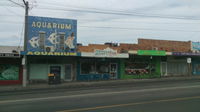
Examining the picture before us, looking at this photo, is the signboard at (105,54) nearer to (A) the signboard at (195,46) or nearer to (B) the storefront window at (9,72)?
(B) the storefront window at (9,72)

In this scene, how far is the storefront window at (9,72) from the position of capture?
2534 cm

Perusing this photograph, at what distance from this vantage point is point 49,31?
2650 centimetres

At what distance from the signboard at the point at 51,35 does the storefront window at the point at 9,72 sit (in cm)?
268

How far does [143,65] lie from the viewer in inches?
1265

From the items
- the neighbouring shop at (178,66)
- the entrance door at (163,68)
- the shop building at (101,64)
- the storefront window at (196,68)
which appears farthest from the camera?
the storefront window at (196,68)

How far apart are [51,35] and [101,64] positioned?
7.25 m

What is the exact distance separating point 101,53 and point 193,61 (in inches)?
655

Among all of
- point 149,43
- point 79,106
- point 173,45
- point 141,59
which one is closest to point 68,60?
point 141,59

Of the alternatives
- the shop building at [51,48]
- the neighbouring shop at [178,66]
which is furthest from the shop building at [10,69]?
the neighbouring shop at [178,66]

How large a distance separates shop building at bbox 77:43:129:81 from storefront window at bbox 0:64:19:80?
6956mm

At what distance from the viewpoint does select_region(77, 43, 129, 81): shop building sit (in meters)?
27.9

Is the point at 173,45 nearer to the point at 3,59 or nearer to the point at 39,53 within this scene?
the point at 39,53

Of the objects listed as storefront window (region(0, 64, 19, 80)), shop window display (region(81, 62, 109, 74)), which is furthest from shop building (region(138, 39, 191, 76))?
storefront window (region(0, 64, 19, 80))

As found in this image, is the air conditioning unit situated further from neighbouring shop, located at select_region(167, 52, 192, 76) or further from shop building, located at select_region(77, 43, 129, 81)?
neighbouring shop, located at select_region(167, 52, 192, 76)
